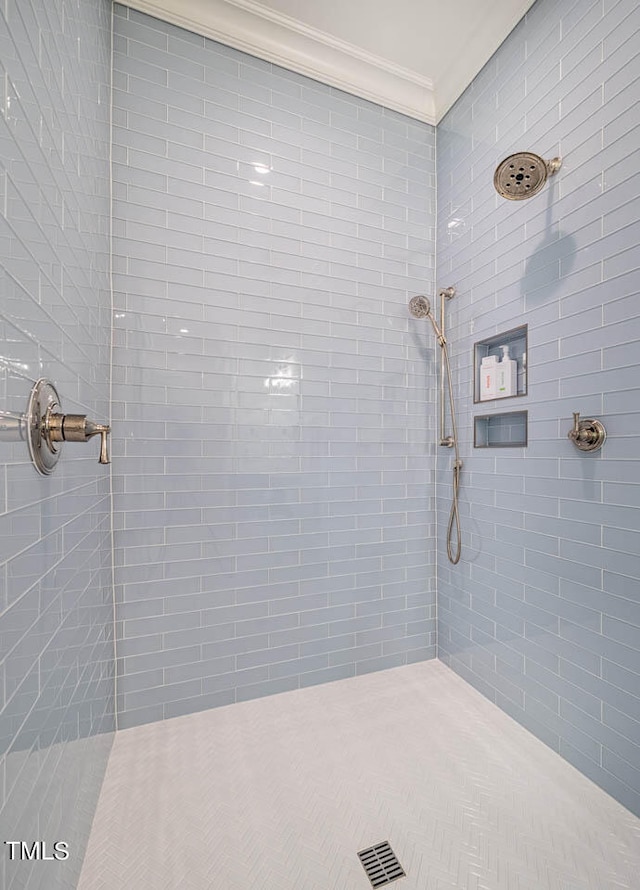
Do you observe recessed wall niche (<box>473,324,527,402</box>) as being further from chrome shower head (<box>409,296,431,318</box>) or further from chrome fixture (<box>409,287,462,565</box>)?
chrome shower head (<box>409,296,431,318</box>)

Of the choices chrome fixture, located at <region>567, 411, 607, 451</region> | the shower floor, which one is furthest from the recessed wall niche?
the shower floor

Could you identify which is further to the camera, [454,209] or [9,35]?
[454,209]

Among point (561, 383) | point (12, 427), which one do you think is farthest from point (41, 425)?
point (561, 383)

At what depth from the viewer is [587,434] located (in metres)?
1.26

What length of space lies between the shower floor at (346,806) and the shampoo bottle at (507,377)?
4.44 ft

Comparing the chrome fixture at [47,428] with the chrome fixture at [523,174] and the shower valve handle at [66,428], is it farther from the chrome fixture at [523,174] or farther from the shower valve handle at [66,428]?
→ the chrome fixture at [523,174]

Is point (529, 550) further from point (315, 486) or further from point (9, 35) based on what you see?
point (9, 35)

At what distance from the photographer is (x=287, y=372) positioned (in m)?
1.74

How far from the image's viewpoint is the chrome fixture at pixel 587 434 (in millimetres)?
1235

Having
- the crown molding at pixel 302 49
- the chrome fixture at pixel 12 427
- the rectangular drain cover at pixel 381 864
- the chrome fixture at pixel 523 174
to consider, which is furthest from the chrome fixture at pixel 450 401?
the chrome fixture at pixel 12 427

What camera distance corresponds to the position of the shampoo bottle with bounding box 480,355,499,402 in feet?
5.44

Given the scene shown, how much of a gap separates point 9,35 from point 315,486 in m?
1.53

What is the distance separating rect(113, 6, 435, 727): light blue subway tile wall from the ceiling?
62mm

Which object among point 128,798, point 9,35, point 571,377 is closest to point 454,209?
point 571,377
